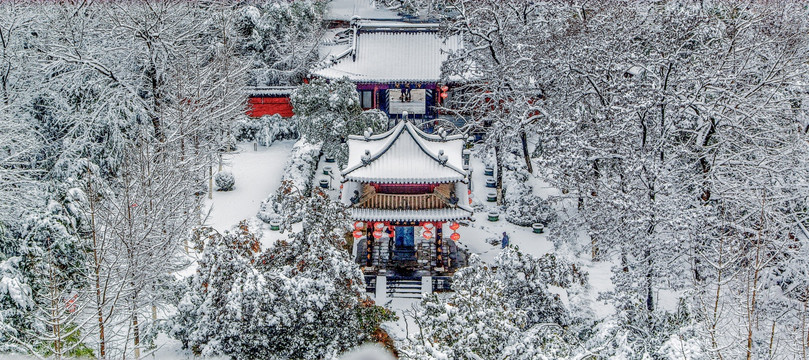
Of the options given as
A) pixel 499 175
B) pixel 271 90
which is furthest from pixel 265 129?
pixel 499 175

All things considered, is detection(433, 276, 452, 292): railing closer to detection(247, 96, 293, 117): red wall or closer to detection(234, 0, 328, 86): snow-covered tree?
detection(247, 96, 293, 117): red wall

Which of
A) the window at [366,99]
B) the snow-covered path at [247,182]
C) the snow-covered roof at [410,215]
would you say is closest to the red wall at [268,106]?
the snow-covered path at [247,182]

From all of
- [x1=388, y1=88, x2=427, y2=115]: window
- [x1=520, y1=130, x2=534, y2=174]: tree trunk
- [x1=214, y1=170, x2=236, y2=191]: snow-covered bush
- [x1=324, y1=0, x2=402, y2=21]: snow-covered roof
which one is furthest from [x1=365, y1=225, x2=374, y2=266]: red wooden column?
[x1=324, y1=0, x2=402, y2=21]: snow-covered roof

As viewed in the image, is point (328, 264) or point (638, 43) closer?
point (328, 264)

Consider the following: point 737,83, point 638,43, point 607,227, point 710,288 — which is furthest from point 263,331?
point 737,83

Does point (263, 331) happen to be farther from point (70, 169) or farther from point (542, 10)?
point (542, 10)

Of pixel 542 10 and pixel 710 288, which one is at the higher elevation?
pixel 542 10
